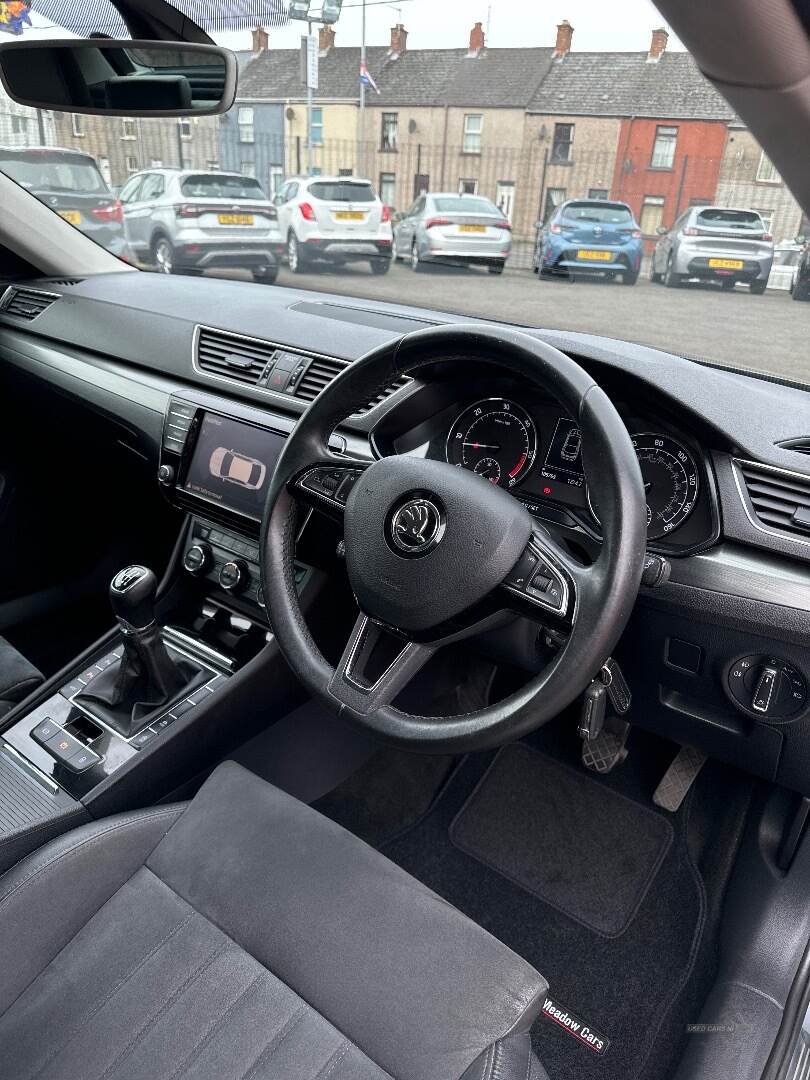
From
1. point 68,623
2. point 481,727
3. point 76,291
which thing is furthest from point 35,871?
point 76,291

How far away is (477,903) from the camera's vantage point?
6.46 ft

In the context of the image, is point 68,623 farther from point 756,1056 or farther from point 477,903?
point 756,1056

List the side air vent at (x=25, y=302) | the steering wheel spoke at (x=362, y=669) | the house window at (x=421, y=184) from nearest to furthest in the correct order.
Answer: the steering wheel spoke at (x=362, y=669) → the house window at (x=421, y=184) → the side air vent at (x=25, y=302)

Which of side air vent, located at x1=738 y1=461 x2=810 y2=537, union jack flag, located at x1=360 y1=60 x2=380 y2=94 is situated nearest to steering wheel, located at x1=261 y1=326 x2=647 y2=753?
side air vent, located at x1=738 y1=461 x2=810 y2=537

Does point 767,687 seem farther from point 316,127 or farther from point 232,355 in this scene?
point 316,127

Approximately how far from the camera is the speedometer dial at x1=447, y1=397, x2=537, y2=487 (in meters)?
1.52

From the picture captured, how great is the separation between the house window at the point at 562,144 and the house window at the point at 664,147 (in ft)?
0.66

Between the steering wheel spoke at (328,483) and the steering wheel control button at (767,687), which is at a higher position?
the steering wheel spoke at (328,483)

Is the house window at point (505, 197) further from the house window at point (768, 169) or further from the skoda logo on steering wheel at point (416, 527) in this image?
the house window at point (768, 169)

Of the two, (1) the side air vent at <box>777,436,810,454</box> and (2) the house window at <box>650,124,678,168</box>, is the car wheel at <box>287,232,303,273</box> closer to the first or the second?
(2) the house window at <box>650,124,678,168</box>

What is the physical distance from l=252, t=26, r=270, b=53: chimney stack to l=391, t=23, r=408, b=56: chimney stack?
0.92 feet

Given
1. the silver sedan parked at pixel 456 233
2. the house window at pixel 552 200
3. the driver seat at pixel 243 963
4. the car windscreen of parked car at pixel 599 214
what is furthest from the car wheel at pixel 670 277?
the driver seat at pixel 243 963

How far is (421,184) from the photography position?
7.93 ft

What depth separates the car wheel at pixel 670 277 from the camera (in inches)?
74.0
